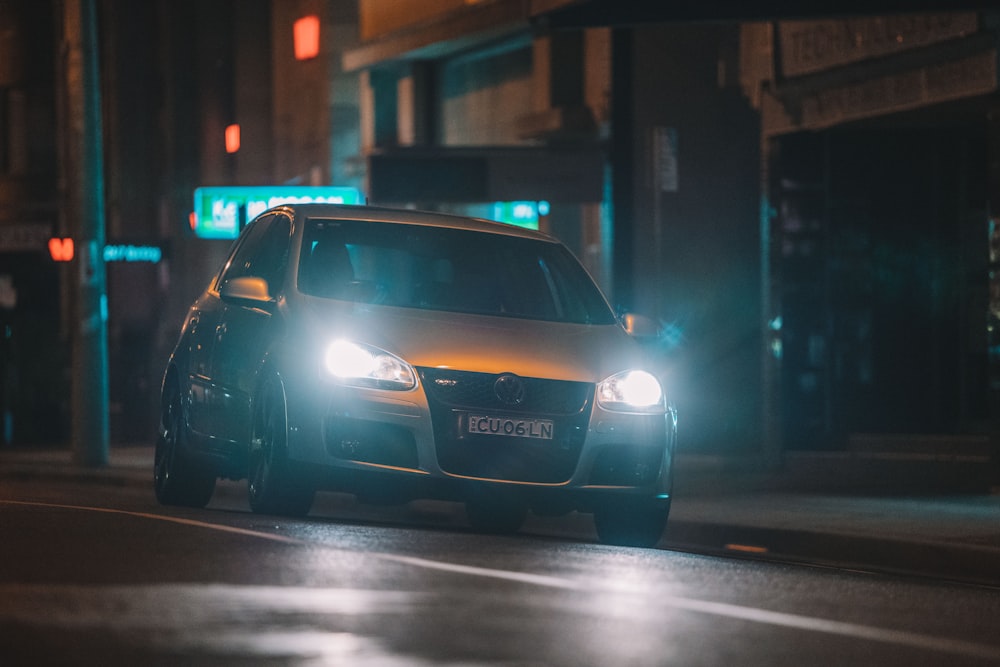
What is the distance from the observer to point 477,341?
1102cm

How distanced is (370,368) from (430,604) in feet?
10.2

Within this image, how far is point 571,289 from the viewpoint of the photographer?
1243 cm

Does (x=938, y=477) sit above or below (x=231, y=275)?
below

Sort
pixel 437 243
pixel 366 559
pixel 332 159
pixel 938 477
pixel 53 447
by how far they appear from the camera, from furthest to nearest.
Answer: pixel 332 159
pixel 53 447
pixel 938 477
pixel 437 243
pixel 366 559

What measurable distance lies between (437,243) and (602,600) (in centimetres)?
456

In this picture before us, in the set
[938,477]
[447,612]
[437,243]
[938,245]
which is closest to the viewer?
[447,612]

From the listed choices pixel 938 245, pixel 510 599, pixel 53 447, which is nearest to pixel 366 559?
pixel 510 599

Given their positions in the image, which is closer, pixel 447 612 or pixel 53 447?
pixel 447 612

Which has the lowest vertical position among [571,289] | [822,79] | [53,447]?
[53,447]

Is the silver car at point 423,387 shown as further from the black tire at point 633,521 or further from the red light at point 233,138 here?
the red light at point 233,138

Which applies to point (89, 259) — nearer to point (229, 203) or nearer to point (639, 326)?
point (229, 203)

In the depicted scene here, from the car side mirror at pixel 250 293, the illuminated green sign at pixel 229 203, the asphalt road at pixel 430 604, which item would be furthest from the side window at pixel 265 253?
the illuminated green sign at pixel 229 203

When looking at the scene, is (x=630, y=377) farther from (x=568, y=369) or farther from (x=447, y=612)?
(x=447, y=612)

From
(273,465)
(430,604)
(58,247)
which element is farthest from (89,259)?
(430,604)
